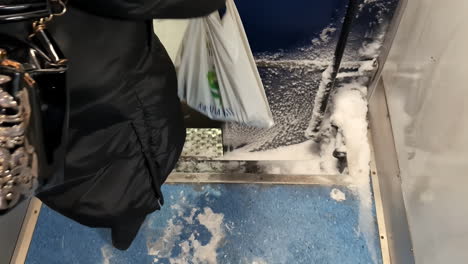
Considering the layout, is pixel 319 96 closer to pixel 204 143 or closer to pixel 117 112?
pixel 204 143

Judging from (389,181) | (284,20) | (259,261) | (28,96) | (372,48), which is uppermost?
(28,96)

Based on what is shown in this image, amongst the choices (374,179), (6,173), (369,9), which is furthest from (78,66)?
(374,179)

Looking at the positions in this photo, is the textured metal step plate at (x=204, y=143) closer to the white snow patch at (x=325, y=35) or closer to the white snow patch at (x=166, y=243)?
the white snow patch at (x=166, y=243)

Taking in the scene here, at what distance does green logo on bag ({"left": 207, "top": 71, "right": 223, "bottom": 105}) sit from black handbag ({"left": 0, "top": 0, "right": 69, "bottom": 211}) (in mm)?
446

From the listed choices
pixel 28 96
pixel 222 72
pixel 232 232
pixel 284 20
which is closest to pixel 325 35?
pixel 284 20

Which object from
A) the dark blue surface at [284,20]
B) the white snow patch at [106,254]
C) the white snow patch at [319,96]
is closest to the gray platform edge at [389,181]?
the white snow patch at [319,96]

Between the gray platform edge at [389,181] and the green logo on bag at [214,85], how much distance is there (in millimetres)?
421

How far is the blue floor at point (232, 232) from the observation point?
1.10m

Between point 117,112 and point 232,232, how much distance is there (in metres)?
0.56

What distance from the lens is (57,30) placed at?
569 millimetres

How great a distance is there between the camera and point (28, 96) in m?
0.51

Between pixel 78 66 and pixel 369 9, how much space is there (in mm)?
673

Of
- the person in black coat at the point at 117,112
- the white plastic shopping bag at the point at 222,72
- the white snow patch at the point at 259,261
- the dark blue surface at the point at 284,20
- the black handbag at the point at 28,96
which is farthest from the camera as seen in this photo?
the white snow patch at the point at 259,261

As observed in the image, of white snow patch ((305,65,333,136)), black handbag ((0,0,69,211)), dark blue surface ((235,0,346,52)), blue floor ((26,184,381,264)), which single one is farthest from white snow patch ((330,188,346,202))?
black handbag ((0,0,69,211))
